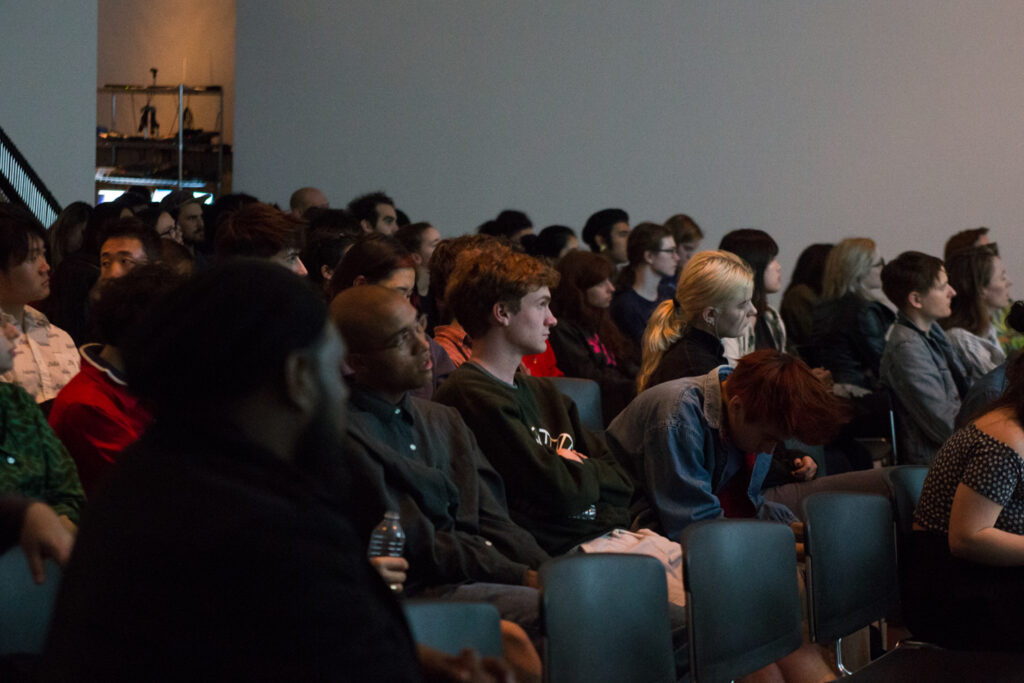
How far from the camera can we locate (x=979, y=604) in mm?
2709

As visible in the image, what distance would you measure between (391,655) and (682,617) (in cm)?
159

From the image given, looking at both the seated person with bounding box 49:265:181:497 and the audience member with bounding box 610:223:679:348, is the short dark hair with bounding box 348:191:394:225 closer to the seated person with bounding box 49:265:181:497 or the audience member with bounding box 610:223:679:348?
the audience member with bounding box 610:223:679:348

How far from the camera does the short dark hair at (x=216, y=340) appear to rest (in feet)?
3.69

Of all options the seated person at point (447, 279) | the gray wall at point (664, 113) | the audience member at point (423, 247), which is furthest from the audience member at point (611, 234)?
the seated person at point (447, 279)

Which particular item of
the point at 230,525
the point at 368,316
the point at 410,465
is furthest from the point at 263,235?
the point at 230,525

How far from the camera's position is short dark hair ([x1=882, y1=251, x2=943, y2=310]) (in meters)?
4.77

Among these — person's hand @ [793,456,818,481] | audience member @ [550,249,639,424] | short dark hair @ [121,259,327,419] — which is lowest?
person's hand @ [793,456,818,481]

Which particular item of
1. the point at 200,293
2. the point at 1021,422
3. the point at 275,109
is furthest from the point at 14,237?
the point at 275,109

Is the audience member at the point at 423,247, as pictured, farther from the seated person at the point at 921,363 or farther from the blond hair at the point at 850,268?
the blond hair at the point at 850,268

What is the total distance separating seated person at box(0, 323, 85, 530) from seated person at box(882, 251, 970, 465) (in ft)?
11.4

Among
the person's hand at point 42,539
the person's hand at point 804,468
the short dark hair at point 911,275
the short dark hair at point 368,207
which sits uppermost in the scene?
the person's hand at point 42,539

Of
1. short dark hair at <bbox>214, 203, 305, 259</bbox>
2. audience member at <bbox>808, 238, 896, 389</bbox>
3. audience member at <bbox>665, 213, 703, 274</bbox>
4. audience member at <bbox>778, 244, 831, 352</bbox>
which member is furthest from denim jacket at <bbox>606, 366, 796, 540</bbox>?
audience member at <bbox>665, 213, 703, 274</bbox>

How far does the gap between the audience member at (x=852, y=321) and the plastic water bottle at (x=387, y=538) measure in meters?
3.58

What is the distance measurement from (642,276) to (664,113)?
→ 114 inches
